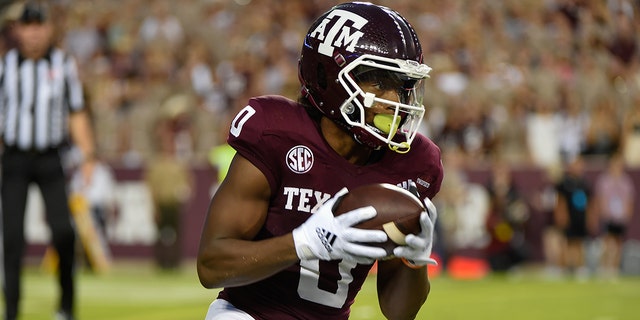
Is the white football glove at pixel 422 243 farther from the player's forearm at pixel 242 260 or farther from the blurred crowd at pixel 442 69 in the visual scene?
the blurred crowd at pixel 442 69

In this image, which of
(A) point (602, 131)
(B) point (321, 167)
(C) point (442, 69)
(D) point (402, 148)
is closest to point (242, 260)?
(B) point (321, 167)

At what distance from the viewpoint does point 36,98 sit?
21.3 feet

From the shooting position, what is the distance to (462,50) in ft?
45.0

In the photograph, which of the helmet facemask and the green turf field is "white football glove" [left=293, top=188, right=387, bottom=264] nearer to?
the helmet facemask

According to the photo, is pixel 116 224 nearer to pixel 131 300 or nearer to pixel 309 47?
pixel 131 300

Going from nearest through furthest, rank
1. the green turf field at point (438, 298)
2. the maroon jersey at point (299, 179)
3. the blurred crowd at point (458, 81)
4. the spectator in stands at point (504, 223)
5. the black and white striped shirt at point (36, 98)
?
the maroon jersey at point (299, 179) → the black and white striped shirt at point (36, 98) → the green turf field at point (438, 298) → the spectator in stands at point (504, 223) → the blurred crowd at point (458, 81)

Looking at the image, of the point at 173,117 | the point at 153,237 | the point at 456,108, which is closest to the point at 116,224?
the point at 153,237

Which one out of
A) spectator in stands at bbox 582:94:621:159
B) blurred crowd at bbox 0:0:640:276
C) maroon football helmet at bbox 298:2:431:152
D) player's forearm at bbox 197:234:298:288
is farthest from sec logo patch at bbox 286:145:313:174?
spectator in stands at bbox 582:94:621:159

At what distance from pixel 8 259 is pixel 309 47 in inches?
140

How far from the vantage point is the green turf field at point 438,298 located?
775 cm

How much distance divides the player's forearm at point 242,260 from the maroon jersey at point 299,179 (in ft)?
0.74

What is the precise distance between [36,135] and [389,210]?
4061 mm

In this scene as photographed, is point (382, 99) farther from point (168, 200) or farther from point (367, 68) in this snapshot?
point (168, 200)

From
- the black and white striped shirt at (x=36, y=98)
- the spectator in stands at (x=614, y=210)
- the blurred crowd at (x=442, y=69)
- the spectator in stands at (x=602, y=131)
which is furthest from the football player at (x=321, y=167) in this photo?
the spectator in stands at (x=602, y=131)
